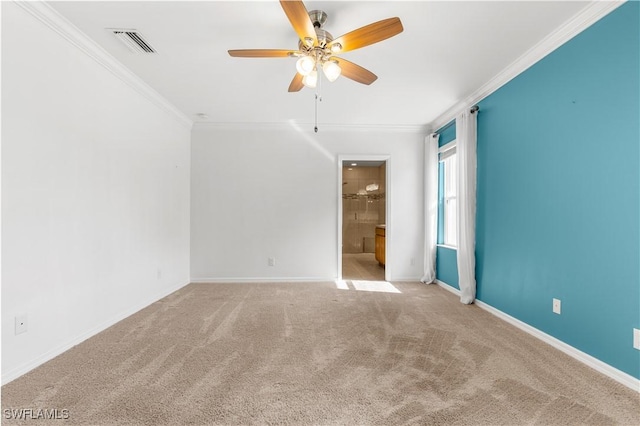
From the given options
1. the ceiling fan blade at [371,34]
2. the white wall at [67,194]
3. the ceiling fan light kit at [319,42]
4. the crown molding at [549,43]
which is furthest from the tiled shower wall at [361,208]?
the ceiling fan blade at [371,34]

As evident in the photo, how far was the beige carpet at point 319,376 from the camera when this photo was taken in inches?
62.4

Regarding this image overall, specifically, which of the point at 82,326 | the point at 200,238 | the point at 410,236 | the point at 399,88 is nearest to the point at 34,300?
the point at 82,326

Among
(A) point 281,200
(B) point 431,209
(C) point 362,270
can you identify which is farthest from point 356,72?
(C) point 362,270

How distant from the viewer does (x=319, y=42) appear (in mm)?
2057

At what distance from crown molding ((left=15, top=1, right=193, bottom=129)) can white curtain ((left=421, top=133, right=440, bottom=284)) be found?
3.87 m

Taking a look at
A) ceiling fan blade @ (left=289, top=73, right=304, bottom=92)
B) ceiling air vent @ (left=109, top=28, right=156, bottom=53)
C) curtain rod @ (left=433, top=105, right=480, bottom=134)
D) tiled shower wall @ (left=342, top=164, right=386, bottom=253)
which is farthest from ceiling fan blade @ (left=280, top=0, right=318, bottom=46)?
tiled shower wall @ (left=342, top=164, right=386, bottom=253)

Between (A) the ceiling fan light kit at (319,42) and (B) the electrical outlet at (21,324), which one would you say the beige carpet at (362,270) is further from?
(B) the electrical outlet at (21,324)

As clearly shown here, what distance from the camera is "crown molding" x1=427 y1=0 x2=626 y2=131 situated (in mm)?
2051

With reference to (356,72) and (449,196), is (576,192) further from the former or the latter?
(449,196)

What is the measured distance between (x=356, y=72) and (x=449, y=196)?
2786 millimetres

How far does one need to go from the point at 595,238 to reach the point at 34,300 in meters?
4.02

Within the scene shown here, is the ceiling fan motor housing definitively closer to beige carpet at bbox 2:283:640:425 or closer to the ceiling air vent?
the ceiling air vent

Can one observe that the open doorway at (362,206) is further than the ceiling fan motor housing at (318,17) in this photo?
Yes

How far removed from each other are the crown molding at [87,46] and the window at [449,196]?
3972 millimetres
